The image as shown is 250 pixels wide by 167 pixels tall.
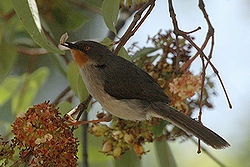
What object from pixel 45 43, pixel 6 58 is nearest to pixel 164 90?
pixel 45 43

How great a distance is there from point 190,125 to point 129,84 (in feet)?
1.10

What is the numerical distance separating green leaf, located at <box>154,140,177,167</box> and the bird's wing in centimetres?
68

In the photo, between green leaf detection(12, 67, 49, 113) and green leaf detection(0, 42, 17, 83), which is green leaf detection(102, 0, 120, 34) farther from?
green leaf detection(12, 67, 49, 113)

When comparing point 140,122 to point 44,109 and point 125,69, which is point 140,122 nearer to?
point 125,69

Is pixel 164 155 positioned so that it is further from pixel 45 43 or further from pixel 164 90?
pixel 45 43

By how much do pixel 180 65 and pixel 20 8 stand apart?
0.89 meters

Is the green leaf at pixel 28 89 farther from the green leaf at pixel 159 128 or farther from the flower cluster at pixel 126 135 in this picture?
the green leaf at pixel 159 128

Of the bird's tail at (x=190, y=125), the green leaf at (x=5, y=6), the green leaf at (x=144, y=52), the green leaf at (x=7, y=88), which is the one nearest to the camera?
the bird's tail at (x=190, y=125)

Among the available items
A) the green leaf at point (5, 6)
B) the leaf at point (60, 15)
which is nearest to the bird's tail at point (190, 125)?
the leaf at point (60, 15)

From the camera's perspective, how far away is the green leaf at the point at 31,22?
135 centimetres

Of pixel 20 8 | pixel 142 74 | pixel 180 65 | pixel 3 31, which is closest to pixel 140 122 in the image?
pixel 142 74

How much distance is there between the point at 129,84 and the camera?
1646 millimetres

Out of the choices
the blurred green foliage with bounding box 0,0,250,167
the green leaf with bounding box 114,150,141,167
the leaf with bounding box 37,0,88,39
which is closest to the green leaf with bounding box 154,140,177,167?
the blurred green foliage with bounding box 0,0,250,167

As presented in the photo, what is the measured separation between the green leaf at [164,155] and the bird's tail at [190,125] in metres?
0.67
